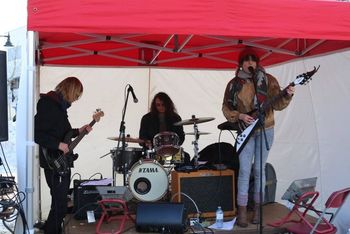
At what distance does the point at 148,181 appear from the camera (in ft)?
14.2

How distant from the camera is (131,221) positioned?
406 cm

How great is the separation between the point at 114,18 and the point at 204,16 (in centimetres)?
64

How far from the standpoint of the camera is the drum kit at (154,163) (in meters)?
4.33

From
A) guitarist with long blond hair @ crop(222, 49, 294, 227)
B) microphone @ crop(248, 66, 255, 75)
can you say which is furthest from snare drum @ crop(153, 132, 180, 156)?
microphone @ crop(248, 66, 255, 75)

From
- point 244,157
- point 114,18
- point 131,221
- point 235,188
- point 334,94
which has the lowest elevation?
point 131,221

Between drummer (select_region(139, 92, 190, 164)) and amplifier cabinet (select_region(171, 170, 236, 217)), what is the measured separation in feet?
4.63

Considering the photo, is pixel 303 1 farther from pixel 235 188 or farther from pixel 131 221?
pixel 131 221

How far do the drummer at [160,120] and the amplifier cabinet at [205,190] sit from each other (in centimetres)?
141

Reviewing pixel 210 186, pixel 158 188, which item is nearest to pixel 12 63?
pixel 158 188

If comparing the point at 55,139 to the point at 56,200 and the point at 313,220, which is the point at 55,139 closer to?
the point at 56,200

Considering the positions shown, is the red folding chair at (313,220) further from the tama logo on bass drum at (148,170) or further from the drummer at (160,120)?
the drummer at (160,120)

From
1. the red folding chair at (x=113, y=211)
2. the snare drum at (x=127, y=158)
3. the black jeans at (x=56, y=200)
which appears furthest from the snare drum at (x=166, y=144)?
the black jeans at (x=56, y=200)

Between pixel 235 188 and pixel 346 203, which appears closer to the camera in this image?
pixel 346 203

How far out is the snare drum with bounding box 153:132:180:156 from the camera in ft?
15.9
